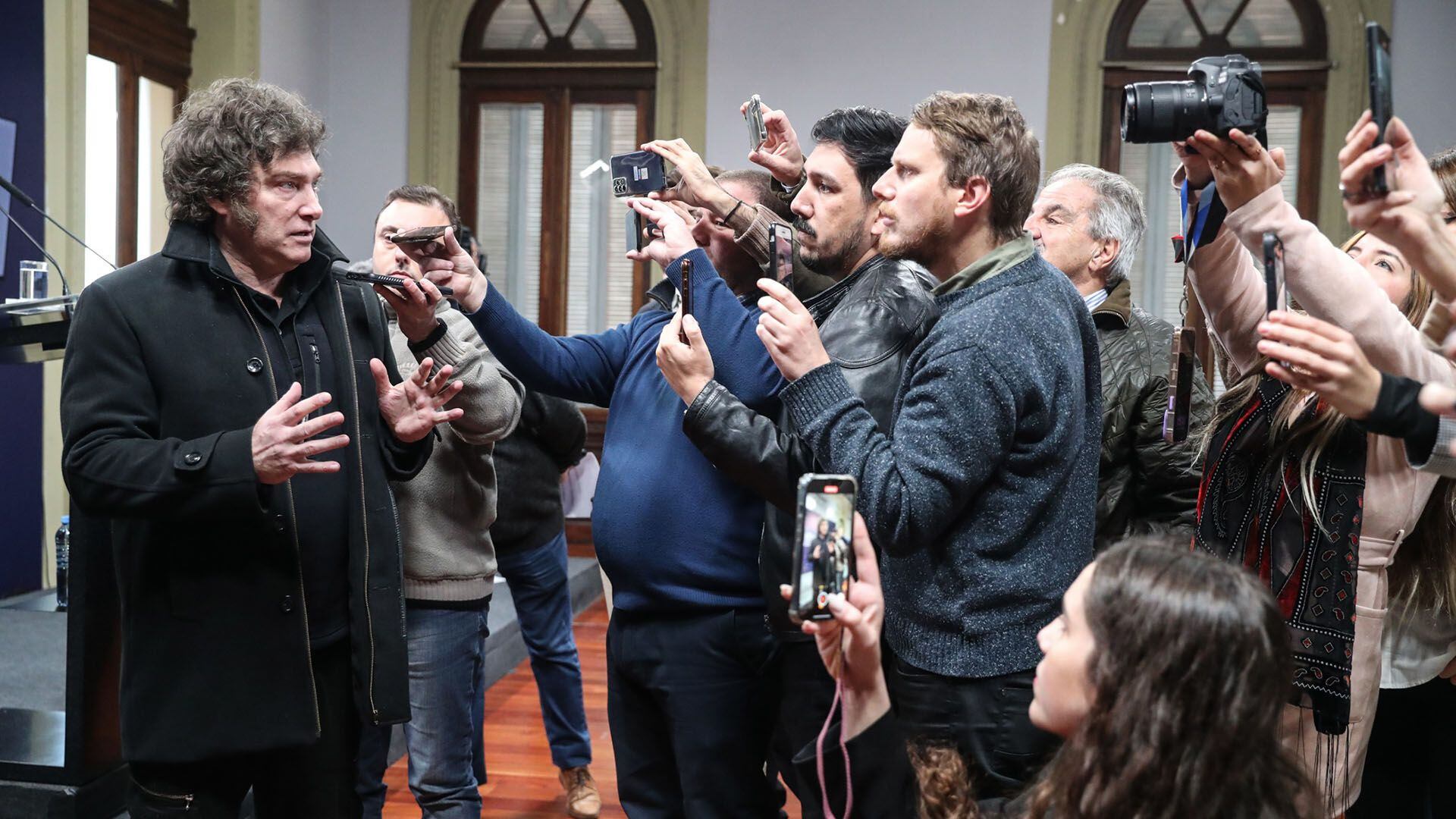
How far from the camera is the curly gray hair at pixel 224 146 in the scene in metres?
1.73

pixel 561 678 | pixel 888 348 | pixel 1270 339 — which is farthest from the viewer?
pixel 561 678

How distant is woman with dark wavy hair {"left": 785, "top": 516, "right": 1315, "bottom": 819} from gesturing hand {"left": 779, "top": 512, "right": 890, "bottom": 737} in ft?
0.16

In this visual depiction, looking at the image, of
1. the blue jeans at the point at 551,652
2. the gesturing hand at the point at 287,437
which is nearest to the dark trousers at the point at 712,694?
the gesturing hand at the point at 287,437

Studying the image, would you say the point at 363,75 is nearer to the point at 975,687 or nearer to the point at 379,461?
the point at 379,461

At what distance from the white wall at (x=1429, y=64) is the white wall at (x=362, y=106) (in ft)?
15.9

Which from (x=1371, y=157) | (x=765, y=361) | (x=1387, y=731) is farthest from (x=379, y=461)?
(x=1387, y=731)

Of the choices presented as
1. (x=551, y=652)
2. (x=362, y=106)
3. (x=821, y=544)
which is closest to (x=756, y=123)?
(x=821, y=544)

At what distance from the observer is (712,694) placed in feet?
5.93

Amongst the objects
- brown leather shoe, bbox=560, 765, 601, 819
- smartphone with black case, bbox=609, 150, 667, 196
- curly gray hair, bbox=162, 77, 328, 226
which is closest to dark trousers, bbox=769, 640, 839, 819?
smartphone with black case, bbox=609, 150, 667, 196

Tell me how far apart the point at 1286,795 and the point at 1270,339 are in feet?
1.55

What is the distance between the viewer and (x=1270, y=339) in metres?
1.30

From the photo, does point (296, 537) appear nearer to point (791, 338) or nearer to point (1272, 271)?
point (791, 338)

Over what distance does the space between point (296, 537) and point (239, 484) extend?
0.49ft

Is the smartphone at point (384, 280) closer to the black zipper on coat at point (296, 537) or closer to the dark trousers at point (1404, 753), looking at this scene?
the black zipper on coat at point (296, 537)
